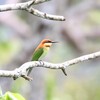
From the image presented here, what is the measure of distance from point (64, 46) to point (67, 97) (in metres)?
2.43

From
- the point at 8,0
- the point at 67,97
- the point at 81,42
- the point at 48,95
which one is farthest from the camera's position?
the point at 81,42

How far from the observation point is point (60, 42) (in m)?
8.33

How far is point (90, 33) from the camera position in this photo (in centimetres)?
825

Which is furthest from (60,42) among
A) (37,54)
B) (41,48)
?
(41,48)

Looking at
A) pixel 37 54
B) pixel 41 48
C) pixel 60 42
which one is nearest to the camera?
pixel 41 48

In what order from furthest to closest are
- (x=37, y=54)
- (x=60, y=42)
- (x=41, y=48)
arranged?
A: (x=60, y=42), (x=37, y=54), (x=41, y=48)

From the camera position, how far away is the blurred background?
21.9 ft

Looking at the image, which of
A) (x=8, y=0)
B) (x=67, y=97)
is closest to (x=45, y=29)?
(x=8, y=0)

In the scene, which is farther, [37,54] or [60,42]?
[60,42]

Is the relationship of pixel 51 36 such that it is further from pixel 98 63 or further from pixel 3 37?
pixel 98 63

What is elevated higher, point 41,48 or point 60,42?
point 41,48

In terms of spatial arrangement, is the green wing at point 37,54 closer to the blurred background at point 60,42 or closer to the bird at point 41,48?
the bird at point 41,48

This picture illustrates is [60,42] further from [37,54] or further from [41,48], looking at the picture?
[41,48]

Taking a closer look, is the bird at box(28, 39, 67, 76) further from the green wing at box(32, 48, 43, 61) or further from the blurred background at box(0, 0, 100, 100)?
the blurred background at box(0, 0, 100, 100)
